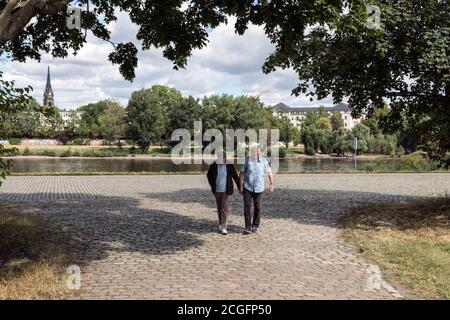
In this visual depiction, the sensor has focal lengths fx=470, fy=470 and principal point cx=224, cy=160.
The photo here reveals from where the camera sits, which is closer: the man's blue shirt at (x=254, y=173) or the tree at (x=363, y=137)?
the man's blue shirt at (x=254, y=173)

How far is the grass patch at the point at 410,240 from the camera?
6373 mm

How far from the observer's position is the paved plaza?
586cm

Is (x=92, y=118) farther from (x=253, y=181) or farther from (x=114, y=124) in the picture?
(x=253, y=181)

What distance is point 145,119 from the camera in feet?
299

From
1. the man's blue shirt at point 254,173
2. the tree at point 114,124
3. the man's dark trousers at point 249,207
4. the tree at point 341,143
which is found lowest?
the man's dark trousers at point 249,207

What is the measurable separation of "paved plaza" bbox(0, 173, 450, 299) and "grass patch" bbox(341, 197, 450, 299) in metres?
0.35

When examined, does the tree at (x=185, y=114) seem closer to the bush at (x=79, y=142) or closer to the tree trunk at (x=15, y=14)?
the bush at (x=79, y=142)

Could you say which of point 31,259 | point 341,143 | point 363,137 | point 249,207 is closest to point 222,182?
point 249,207

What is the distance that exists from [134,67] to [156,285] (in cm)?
580

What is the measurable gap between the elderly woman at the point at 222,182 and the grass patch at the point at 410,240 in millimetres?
2501

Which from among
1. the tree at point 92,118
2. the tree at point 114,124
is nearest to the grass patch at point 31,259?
the tree at point 114,124

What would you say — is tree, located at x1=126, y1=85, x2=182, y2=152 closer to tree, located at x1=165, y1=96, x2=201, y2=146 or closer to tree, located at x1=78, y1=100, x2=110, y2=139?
tree, located at x1=165, y1=96, x2=201, y2=146
